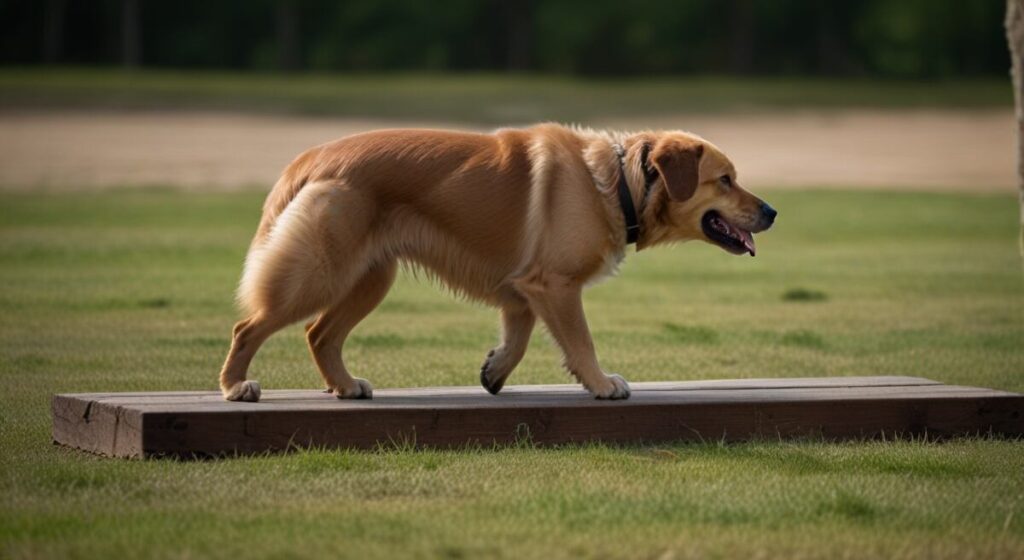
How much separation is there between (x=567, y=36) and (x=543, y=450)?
54127 mm

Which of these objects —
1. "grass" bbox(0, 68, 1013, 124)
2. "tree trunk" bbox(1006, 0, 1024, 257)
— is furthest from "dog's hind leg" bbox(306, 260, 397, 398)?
"grass" bbox(0, 68, 1013, 124)

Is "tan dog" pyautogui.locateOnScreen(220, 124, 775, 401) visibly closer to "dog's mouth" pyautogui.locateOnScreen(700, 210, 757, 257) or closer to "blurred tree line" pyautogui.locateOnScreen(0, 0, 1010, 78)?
"dog's mouth" pyautogui.locateOnScreen(700, 210, 757, 257)

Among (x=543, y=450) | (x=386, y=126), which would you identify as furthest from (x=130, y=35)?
(x=543, y=450)

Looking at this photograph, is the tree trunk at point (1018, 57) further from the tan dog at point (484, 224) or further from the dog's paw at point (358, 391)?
the dog's paw at point (358, 391)

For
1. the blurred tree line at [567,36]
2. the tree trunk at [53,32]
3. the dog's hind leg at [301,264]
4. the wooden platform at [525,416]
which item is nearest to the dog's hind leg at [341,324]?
the wooden platform at [525,416]

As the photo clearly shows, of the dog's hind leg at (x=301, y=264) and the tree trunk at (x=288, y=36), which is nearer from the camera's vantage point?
the dog's hind leg at (x=301, y=264)

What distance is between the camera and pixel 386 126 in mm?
42969

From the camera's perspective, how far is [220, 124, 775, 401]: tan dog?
7.72m

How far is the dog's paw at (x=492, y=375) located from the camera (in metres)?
8.31

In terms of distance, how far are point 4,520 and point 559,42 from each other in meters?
55.8

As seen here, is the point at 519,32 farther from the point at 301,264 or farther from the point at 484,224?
the point at 301,264

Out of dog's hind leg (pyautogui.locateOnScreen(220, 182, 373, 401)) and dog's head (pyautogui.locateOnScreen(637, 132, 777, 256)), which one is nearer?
dog's hind leg (pyautogui.locateOnScreen(220, 182, 373, 401))

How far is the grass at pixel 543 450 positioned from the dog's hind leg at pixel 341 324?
83 cm

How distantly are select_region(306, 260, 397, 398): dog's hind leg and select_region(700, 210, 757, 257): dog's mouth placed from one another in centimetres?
164
